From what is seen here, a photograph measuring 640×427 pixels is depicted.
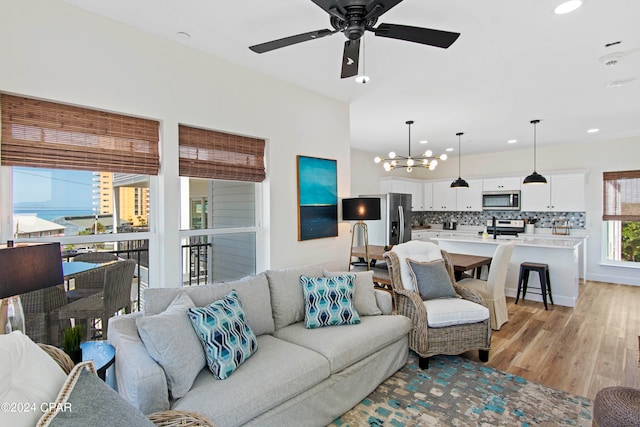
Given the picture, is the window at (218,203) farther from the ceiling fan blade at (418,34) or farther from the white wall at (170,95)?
the ceiling fan blade at (418,34)

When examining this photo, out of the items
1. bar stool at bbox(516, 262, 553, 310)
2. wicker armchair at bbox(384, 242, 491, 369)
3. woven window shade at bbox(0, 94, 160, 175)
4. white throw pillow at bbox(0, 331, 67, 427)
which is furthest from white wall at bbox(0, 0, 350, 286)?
bar stool at bbox(516, 262, 553, 310)

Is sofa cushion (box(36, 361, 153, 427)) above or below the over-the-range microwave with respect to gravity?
below

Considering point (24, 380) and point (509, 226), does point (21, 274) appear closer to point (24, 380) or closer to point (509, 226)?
point (24, 380)

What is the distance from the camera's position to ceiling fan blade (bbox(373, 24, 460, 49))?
1803 mm

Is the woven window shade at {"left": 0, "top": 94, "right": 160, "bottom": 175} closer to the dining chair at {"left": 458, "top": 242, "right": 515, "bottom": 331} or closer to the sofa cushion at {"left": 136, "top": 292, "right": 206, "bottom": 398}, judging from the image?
the sofa cushion at {"left": 136, "top": 292, "right": 206, "bottom": 398}

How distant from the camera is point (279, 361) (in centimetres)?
207

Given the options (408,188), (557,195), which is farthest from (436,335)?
(408,188)

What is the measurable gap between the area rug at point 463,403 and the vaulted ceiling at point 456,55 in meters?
2.79

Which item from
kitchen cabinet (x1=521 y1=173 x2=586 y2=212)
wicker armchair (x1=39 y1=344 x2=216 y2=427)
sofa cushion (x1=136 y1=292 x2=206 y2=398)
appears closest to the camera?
wicker armchair (x1=39 y1=344 x2=216 y2=427)

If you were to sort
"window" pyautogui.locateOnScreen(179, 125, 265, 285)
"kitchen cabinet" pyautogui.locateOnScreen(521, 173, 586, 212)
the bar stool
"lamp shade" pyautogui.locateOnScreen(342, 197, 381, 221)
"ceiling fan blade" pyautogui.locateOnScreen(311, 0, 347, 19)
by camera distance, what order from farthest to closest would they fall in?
"kitchen cabinet" pyautogui.locateOnScreen(521, 173, 586, 212) < the bar stool < "lamp shade" pyautogui.locateOnScreen(342, 197, 381, 221) < "window" pyautogui.locateOnScreen(179, 125, 265, 285) < "ceiling fan blade" pyautogui.locateOnScreen(311, 0, 347, 19)

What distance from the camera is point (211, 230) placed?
3.16 metres

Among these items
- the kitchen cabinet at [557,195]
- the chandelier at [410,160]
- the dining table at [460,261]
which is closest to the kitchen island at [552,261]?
the dining table at [460,261]

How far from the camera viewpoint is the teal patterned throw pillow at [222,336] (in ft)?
6.24

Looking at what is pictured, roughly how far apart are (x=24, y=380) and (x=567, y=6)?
3.48m
